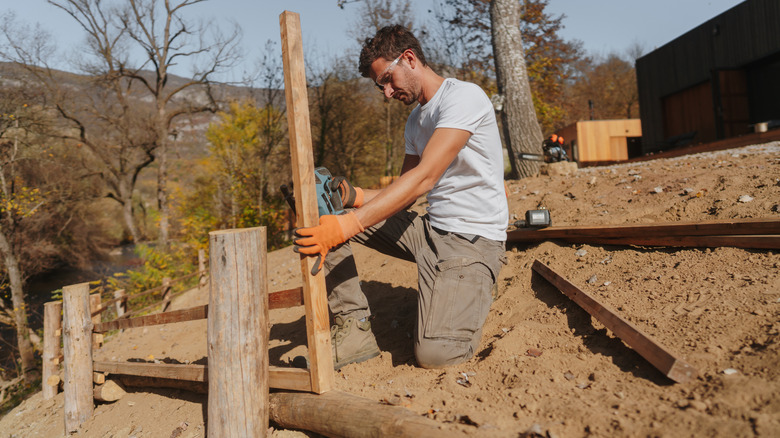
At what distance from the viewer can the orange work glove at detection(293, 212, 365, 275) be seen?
2.13 m

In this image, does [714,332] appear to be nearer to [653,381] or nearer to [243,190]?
[653,381]

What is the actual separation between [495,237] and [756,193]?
217cm

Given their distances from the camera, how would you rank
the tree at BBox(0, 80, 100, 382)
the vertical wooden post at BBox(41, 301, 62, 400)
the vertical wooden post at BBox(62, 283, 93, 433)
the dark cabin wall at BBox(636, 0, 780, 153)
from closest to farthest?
the vertical wooden post at BBox(62, 283, 93, 433) → the vertical wooden post at BBox(41, 301, 62, 400) → the dark cabin wall at BBox(636, 0, 780, 153) → the tree at BBox(0, 80, 100, 382)

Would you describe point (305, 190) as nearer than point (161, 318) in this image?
Yes

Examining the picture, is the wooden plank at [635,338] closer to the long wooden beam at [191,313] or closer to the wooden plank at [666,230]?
the wooden plank at [666,230]

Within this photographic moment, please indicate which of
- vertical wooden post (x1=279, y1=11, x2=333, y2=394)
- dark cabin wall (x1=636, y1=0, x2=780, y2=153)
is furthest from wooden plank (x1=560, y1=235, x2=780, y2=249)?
dark cabin wall (x1=636, y1=0, x2=780, y2=153)

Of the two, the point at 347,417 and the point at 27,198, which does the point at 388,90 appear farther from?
the point at 27,198

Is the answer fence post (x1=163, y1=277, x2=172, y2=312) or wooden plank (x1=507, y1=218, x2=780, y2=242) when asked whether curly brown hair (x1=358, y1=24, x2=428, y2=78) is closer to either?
wooden plank (x1=507, y1=218, x2=780, y2=242)

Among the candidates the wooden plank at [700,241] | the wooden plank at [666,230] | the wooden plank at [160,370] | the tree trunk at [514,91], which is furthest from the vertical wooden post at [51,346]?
the tree trunk at [514,91]

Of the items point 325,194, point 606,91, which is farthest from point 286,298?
point 606,91

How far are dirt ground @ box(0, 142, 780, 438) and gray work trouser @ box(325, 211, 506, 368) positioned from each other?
142 millimetres

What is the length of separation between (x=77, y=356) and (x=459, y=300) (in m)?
3.15

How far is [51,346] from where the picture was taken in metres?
4.52

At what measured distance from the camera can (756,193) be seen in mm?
3439
